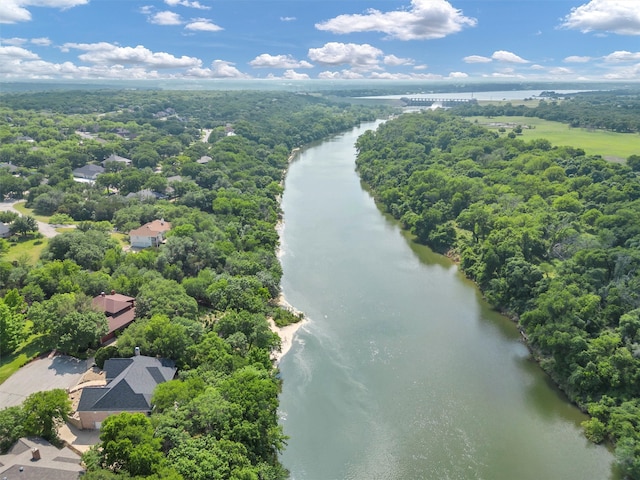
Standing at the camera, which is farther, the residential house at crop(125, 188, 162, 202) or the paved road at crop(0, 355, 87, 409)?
the residential house at crop(125, 188, 162, 202)

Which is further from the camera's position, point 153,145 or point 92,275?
point 153,145

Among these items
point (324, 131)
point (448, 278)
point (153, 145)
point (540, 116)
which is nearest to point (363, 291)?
point (448, 278)

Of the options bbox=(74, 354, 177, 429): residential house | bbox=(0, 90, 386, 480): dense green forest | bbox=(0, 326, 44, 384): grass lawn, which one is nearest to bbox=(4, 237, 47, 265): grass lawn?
bbox=(0, 90, 386, 480): dense green forest

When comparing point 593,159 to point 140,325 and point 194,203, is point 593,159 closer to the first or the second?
point 194,203

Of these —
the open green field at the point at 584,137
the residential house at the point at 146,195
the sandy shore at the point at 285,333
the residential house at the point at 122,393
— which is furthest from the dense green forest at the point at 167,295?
the open green field at the point at 584,137

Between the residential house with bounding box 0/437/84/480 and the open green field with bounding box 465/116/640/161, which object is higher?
the open green field with bounding box 465/116/640/161

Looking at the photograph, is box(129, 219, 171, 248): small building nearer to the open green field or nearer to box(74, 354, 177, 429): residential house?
box(74, 354, 177, 429): residential house

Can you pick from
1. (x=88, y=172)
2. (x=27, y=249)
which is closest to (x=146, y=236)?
(x=27, y=249)
